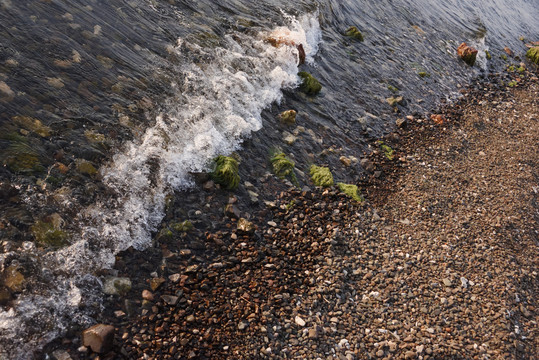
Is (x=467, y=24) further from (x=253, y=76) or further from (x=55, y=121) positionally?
(x=55, y=121)

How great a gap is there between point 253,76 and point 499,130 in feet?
36.6

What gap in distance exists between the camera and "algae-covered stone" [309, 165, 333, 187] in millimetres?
10863

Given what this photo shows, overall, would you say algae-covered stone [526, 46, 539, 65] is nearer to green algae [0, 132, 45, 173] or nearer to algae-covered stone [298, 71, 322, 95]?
algae-covered stone [298, 71, 322, 95]

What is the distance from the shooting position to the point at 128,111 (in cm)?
977

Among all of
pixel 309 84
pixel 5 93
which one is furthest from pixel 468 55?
pixel 5 93

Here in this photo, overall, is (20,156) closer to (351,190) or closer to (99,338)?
(99,338)

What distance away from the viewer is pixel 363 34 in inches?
786

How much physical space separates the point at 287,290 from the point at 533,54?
28.7 metres

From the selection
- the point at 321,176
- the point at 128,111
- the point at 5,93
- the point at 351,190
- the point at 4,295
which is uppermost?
the point at 351,190

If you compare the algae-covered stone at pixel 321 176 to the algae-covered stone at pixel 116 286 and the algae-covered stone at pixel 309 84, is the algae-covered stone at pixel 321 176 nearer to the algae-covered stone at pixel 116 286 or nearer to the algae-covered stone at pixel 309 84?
the algae-covered stone at pixel 309 84

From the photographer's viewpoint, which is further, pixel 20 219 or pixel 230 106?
pixel 230 106

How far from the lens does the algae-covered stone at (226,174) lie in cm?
941

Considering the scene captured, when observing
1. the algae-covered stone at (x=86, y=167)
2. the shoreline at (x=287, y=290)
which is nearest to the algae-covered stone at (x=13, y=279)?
the shoreline at (x=287, y=290)

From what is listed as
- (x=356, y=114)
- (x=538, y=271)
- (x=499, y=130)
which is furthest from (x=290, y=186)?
(x=499, y=130)
